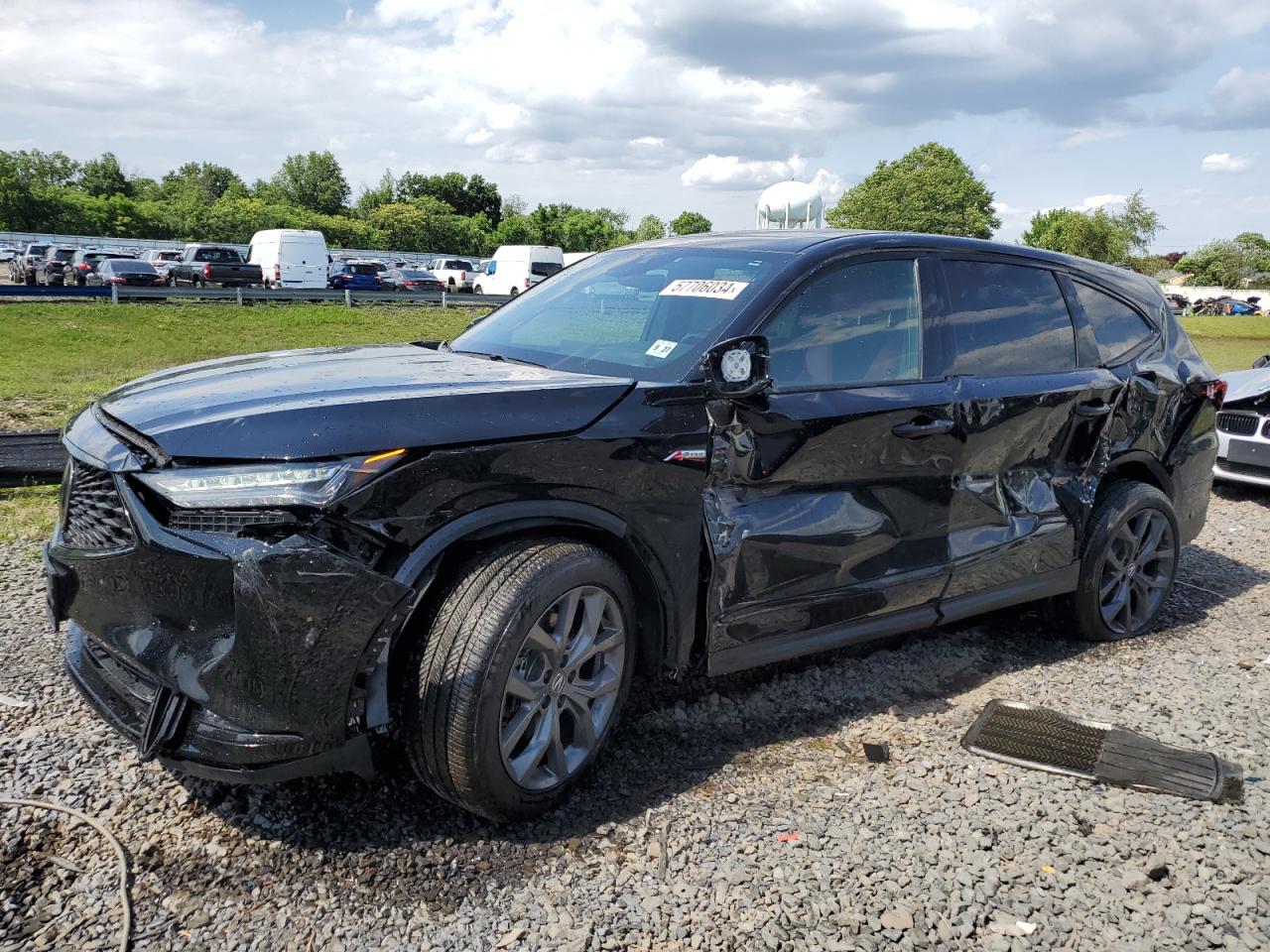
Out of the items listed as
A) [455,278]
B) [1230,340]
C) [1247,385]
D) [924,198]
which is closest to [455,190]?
[924,198]

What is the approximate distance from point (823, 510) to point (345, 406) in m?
1.72

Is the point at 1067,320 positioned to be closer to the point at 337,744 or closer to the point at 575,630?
the point at 575,630

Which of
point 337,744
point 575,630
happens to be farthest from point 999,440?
point 337,744

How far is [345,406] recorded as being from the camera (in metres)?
2.58

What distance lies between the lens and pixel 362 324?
81.4 feet

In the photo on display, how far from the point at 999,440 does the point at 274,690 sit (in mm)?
2977

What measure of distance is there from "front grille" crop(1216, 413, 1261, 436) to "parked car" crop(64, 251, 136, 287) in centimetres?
3236

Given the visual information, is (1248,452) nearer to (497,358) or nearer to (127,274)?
(497,358)

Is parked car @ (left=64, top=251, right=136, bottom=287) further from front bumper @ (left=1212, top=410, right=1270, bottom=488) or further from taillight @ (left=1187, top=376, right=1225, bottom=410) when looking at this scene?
taillight @ (left=1187, top=376, right=1225, bottom=410)

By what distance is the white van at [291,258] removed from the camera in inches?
1404

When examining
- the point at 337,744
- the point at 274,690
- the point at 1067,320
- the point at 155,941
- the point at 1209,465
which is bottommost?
the point at 155,941

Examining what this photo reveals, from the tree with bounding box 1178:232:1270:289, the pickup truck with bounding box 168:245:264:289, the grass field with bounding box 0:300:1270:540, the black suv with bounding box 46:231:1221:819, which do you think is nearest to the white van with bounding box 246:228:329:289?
the pickup truck with bounding box 168:245:264:289

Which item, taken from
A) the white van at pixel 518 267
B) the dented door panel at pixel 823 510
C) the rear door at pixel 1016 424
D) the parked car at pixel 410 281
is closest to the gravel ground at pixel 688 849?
the dented door panel at pixel 823 510

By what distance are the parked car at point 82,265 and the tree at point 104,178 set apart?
173 ft
